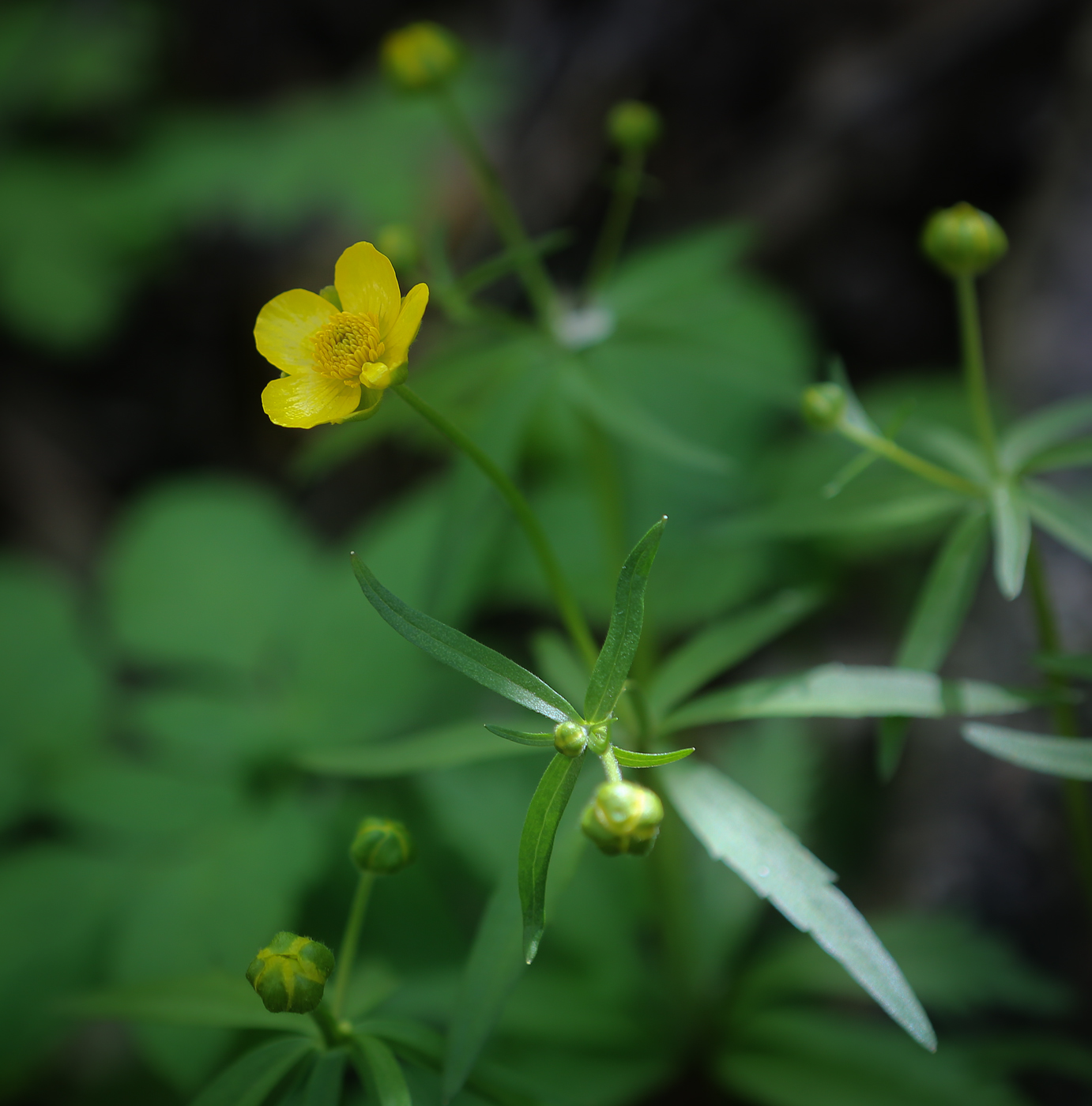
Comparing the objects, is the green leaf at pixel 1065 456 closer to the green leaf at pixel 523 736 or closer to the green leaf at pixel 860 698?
the green leaf at pixel 860 698

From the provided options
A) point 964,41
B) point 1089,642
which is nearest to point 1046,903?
point 1089,642

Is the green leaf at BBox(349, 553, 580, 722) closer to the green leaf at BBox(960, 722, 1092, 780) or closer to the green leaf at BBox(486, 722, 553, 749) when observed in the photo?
the green leaf at BBox(486, 722, 553, 749)

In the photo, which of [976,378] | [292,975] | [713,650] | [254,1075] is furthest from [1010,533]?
[254,1075]

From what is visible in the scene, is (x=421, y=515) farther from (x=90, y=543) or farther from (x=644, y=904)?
(x=90, y=543)

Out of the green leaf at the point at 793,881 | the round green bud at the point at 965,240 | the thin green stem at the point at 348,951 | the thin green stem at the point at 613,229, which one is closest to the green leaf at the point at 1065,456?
the round green bud at the point at 965,240

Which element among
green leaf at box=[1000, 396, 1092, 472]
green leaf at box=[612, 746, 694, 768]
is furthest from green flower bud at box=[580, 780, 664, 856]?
green leaf at box=[1000, 396, 1092, 472]

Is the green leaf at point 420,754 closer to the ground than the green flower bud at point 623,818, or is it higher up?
higher up

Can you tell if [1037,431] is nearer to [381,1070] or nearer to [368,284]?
[368,284]
